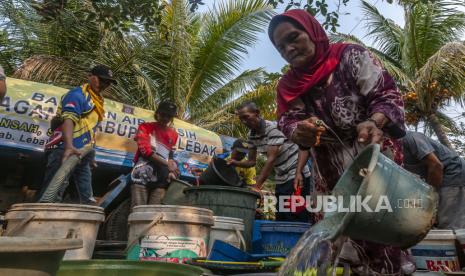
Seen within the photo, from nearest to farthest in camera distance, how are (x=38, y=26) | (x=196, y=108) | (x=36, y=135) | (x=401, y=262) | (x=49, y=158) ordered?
1. (x=401, y=262)
2. (x=49, y=158)
3. (x=36, y=135)
4. (x=38, y=26)
5. (x=196, y=108)

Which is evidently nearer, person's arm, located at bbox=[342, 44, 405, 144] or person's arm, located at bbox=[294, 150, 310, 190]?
person's arm, located at bbox=[342, 44, 405, 144]

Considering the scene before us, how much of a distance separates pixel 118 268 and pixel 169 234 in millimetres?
949

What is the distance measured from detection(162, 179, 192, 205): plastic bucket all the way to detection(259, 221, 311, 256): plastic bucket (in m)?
1.02

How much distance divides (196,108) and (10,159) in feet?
21.1

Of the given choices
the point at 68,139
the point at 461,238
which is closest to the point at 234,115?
the point at 68,139

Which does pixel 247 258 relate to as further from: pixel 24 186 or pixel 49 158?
pixel 24 186

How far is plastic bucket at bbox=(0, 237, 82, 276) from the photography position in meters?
1.05

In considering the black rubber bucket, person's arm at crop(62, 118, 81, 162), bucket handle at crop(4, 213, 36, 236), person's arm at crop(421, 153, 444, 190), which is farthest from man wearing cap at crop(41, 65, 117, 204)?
person's arm at crop(421, 153, 444, 190)

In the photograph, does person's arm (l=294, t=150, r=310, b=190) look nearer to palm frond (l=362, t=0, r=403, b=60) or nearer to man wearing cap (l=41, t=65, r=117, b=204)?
man wearing cap (l=41, t=65, r=117, b=204)

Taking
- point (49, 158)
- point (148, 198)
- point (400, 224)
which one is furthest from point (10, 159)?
point (400, 224)

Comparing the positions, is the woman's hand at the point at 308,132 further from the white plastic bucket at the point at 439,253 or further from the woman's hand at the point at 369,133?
the white plastic bucket at the point at 439,253

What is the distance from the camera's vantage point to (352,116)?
1.98 m

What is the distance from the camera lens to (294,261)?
1511 mm

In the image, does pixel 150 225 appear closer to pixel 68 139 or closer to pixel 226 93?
pixel 68 139
